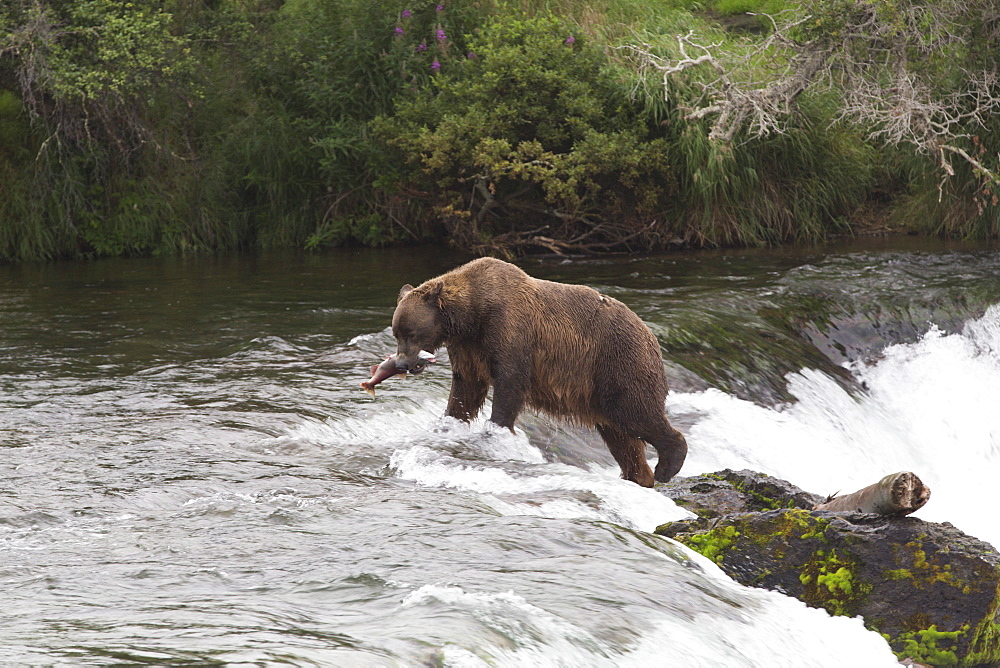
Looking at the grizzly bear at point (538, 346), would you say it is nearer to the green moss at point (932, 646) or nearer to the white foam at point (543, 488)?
the white foam at point (543, 488)

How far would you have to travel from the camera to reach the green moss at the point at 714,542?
5.00 m

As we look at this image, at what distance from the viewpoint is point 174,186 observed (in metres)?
19.2

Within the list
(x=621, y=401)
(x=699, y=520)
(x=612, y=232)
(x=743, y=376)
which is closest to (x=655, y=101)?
(x=612, y=232)

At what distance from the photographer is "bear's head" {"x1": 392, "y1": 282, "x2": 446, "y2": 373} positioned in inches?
249

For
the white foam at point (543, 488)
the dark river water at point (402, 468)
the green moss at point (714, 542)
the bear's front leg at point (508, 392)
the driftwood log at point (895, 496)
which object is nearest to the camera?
the dark river water at point (402, 468)

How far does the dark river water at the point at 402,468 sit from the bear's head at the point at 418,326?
579 millimetres

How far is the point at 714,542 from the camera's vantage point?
5.05 meters

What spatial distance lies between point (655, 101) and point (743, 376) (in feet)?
27.6

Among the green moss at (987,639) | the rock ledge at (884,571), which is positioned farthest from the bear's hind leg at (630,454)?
the green moss at (987,639)

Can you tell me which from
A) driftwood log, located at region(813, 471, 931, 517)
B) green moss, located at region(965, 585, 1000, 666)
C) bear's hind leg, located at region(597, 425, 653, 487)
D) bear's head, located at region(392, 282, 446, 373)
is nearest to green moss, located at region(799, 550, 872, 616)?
driftwood log, located at region(813, 471, 931, 517)

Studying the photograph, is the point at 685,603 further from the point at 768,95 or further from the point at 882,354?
the point at 768,95

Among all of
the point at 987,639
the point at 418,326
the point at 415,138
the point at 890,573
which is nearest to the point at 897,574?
the point at 890,573

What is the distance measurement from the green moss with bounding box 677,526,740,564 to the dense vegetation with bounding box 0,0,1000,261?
37.8ft

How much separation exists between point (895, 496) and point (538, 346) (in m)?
2.44
